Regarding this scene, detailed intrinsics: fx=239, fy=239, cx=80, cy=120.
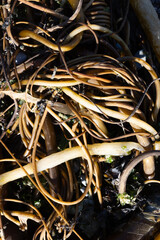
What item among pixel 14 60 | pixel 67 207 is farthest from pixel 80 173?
pixel 14 60

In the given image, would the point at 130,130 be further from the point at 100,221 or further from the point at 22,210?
the point at 22,210

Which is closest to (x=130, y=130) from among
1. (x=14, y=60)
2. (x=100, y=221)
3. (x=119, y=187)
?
(x=119, y=187)

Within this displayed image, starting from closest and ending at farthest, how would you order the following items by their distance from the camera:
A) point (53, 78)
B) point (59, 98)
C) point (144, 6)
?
point (53, 78) < point (59, 98) < point (144, 6)

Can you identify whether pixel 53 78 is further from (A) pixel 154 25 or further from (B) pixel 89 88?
(A) pixel 154 25

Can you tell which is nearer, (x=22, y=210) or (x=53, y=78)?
(x=53, y=78)

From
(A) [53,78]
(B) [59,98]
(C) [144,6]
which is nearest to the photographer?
(A) [53,78]

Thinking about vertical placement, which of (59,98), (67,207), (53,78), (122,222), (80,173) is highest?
(53,78)

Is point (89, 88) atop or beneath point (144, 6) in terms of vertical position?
beneath
